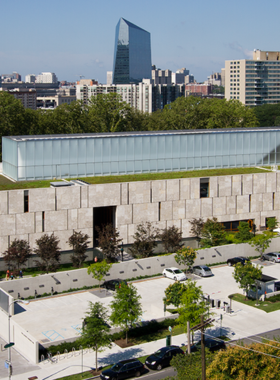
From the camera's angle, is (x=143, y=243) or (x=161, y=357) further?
(x=143, y=243)

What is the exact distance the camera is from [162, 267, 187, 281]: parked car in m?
52.7

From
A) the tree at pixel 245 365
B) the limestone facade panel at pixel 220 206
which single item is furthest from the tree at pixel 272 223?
the tree at pixel 245 365

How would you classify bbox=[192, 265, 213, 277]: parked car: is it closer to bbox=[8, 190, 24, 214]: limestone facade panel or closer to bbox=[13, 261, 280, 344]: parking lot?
bbox=[13, 261, 280, 344]: parking lot

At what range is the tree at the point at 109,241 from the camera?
54.1m

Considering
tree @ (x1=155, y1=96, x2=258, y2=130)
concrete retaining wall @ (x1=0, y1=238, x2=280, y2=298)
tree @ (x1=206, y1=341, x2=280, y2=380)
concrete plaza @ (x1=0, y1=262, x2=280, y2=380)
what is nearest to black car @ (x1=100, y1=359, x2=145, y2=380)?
concrete plaza @ (x1=0, y1=262, x2=280, y2=380)

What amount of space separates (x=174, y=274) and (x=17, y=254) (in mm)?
15976

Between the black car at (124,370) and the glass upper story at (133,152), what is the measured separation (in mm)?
34167

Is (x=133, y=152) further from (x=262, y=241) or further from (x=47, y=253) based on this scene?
(x=47, y=253)

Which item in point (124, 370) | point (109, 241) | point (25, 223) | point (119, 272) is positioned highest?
point (25, 223)

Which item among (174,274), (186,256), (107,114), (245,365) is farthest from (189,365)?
(107,114)

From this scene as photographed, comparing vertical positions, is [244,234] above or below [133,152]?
below

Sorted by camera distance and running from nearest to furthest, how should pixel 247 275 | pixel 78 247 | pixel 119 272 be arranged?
pixel 247 275
pixel 119 272
pixel 78 247

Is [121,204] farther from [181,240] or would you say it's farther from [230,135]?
[230,135]

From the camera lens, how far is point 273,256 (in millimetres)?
60281
